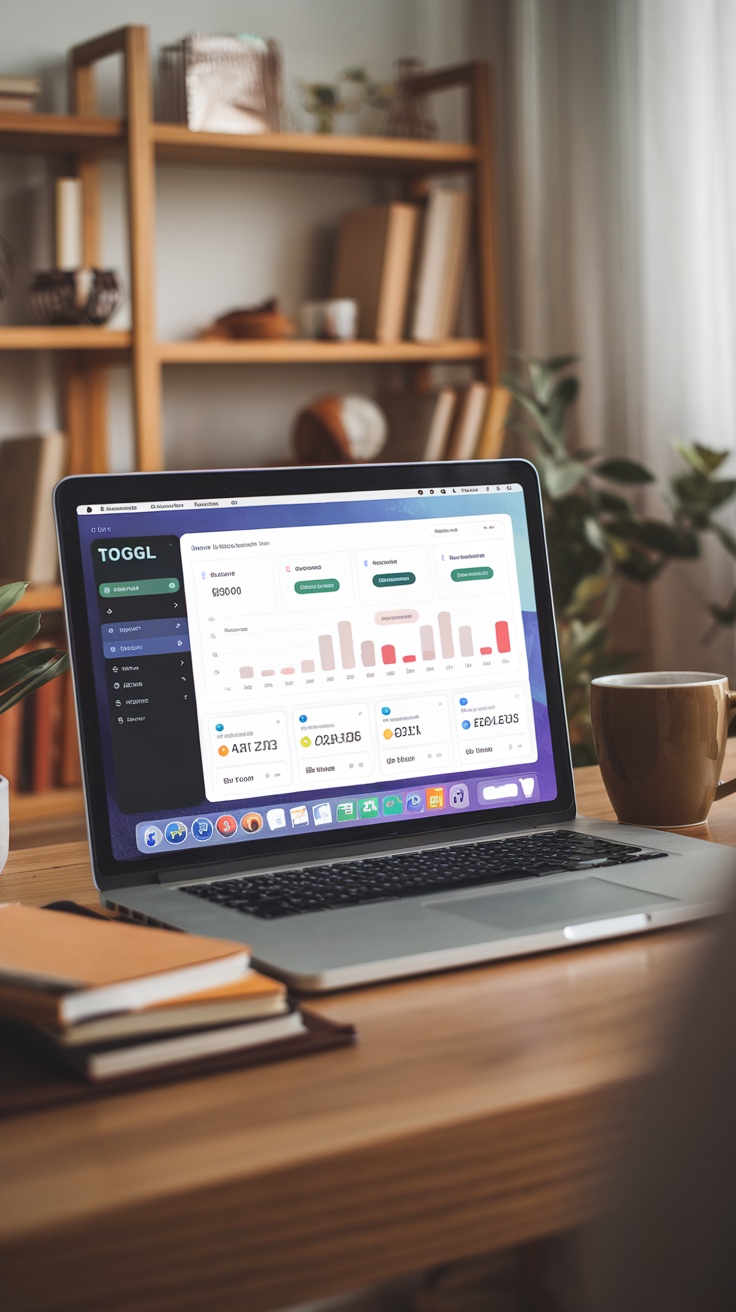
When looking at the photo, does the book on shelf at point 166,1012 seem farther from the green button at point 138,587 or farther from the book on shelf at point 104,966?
the green button at point 138,587

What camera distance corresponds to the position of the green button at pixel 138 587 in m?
0.86

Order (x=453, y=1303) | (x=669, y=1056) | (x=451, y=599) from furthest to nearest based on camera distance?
(x=451, y=599) < (x=453, y=1303) < (x=669, y=1056)

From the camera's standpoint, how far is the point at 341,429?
277 cm

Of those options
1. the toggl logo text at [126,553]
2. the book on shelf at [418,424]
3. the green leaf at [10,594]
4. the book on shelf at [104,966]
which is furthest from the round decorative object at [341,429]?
the book on shelf at [104,966]

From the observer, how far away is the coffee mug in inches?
38.4

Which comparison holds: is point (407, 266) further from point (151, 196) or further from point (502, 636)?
point (502, 636)

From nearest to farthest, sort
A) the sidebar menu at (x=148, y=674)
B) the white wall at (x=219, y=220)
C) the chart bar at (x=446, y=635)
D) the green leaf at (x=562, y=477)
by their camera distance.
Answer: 1. the sidebar menu at (x=148, y=674)
2. the chart bar at (x=446, y=635)
3. the green leaf at (x=562, y=477)
4. the white wall at (x=219, y=220)

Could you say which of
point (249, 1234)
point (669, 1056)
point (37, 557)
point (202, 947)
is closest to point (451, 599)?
point (202, 947)

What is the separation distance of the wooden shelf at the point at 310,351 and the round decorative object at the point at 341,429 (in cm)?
10

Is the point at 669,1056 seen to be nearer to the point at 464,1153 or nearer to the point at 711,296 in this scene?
the point at 464,1153

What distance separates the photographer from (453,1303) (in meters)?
0.80

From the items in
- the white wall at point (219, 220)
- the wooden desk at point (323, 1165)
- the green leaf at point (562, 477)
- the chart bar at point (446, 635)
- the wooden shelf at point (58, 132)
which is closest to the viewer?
the wooden desk at point (323, 1165)

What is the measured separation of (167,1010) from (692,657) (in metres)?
2.27

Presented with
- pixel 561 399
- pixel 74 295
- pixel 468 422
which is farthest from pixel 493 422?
pixel 74 295
